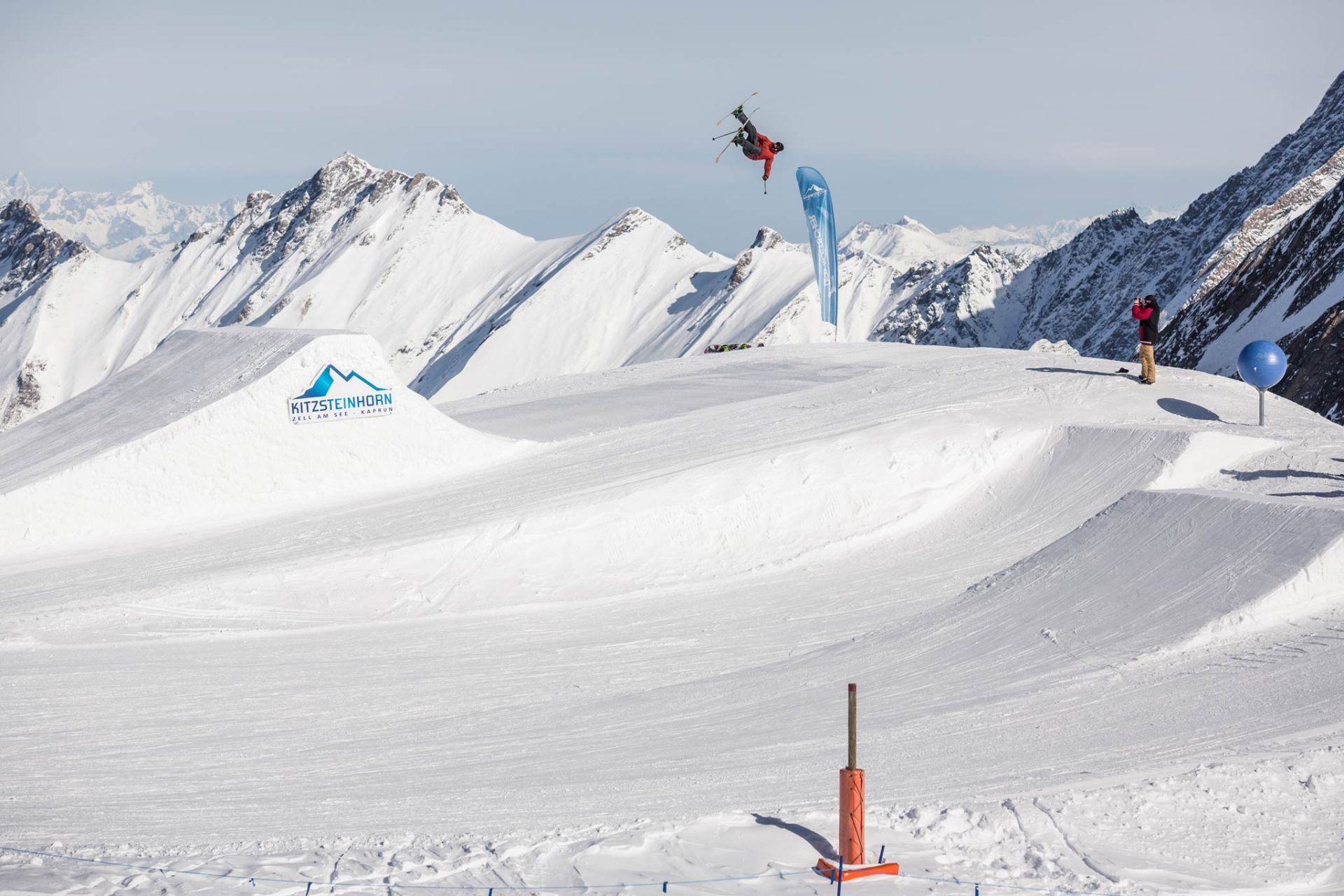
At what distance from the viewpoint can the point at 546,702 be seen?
13.0m

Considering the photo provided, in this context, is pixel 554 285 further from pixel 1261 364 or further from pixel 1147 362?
pixel 1261 364

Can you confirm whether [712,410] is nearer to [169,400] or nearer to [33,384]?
[169,400]

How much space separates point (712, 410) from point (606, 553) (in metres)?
6.46

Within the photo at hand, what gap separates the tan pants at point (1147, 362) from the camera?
20625mm

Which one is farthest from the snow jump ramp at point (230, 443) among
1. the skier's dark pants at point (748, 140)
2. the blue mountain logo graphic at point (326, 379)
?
the skier's dark pants at point (748, 140)

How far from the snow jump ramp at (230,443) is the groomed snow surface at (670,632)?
0.22 feet

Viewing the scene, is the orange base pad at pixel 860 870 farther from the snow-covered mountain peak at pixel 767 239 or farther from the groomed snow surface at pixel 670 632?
the snow-covered mountain peak at pixel 767 239

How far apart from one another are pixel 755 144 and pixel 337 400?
8.23 metres

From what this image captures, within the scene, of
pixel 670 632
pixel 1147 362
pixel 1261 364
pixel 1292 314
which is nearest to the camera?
pixel 670 632

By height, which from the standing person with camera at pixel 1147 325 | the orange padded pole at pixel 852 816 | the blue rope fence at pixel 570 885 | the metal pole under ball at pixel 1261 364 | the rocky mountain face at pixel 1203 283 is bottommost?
the blue rope fence at pixel 570 885

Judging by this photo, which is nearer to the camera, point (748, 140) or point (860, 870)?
point (860, 870)

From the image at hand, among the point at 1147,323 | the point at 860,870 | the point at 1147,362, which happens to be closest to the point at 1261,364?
the point at 1147,323

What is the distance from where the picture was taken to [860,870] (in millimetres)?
7652

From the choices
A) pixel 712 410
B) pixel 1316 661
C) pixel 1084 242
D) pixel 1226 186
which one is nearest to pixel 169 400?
pixel 712 410
